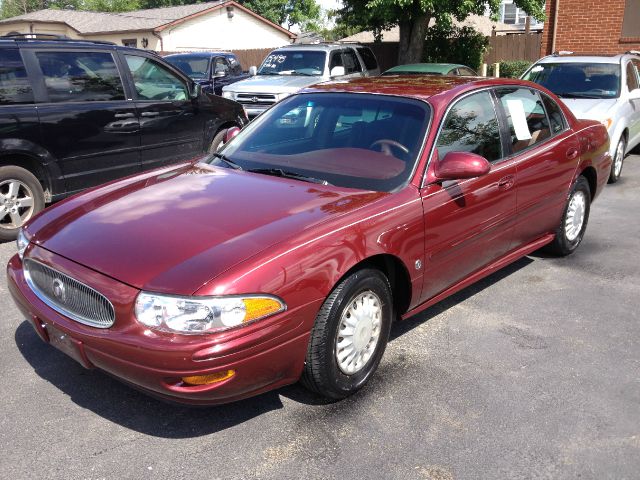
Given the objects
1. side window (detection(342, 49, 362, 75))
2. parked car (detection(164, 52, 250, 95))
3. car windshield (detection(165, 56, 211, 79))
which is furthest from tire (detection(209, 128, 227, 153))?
car windshield (detection(165, 56, 211, 79))

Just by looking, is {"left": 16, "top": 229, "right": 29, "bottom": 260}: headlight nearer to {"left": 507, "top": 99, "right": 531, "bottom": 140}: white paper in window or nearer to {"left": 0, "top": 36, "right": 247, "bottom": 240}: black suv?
{"left": 0, "top": 36, "right": 247, "bottom": 240}: black suv

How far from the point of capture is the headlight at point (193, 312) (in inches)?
105

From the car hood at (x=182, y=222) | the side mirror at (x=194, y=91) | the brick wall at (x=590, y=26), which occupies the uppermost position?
the brick wall at (x=590, y=26)

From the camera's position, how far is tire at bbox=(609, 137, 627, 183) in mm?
8469

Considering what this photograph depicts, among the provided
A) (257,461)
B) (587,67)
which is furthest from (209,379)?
(587,67)

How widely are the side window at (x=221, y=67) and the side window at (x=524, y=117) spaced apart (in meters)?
10.5

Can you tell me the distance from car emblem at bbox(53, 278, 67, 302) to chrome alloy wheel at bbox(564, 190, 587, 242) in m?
4.08

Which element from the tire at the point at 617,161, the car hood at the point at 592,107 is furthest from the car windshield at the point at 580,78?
the tire at the point at 617,161

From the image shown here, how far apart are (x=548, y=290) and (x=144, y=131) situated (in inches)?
181

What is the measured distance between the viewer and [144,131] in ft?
22.9

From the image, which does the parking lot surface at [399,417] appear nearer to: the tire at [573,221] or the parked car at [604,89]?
the tire at [573,221]

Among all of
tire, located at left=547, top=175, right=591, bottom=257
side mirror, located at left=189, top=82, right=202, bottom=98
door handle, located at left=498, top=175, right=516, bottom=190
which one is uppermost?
side mirror, located at left=189, top=82, right=202, bottom=98

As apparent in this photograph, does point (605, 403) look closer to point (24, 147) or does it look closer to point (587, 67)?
point (24, 147)

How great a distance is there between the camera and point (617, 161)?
8555 millimetres
